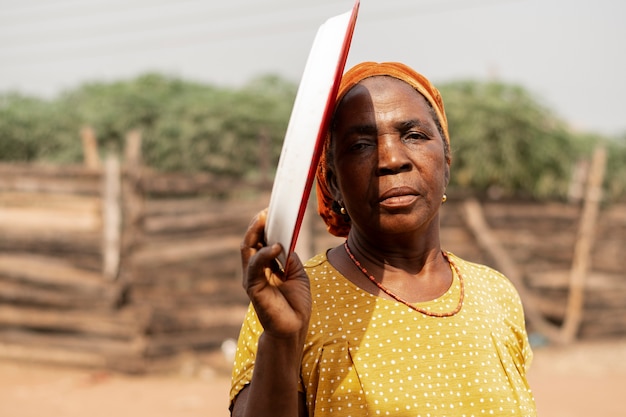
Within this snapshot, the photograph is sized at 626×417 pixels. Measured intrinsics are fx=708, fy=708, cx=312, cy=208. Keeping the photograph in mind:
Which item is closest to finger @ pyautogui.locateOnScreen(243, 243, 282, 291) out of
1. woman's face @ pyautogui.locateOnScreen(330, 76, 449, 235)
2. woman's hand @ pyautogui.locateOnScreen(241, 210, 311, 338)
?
woman's hand @ pyautogui.locateOnScreen(241, 210, 311, 338)

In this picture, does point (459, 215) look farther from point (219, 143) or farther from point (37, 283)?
point (219, 143)

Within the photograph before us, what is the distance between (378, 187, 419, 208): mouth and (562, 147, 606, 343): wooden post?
28.6 ft

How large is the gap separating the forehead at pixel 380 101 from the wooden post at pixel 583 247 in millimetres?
8699

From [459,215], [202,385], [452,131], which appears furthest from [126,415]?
[452,131]

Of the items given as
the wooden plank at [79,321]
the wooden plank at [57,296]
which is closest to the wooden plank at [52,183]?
the wooden plank at [57,296]

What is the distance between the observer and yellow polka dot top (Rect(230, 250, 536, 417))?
153cm

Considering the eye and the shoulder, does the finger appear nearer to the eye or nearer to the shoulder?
the eye

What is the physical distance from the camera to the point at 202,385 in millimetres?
7562

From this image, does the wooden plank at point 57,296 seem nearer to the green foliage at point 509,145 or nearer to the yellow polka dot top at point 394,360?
the green foliage at point 509,145

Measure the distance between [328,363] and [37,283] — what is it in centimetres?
750

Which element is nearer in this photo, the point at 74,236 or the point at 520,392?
the point at 520,392

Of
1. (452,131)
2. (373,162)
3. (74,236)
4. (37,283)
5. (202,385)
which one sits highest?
(373,162)

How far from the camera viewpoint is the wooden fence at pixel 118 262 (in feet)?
25.9

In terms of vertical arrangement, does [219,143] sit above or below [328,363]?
below
